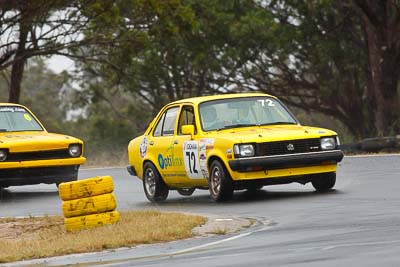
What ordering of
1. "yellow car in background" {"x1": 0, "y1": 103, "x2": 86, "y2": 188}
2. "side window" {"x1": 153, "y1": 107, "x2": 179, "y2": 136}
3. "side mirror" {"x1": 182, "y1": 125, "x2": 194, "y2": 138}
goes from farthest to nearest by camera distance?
"yellow car in background" {"x1": 0, "y1": 103, "x2": 86, "y2": 188} → "side window" {"x1": 153, "y1": 107, "x2": 179, "y2": 136} → "side mirror" {"x1": 182, "y1": 125, "x2": 194, "y2": 138}

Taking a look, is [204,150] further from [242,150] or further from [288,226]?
[288,226]

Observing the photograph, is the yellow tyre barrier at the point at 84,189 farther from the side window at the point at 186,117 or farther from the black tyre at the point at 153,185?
the black tyre at the point at 153,185

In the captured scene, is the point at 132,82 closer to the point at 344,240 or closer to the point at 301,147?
the point at 301,147

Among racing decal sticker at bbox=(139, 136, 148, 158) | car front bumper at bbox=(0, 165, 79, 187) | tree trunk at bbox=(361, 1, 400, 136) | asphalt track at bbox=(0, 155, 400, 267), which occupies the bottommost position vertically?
asphalt track at bbox=(0, 155, 400, 267)

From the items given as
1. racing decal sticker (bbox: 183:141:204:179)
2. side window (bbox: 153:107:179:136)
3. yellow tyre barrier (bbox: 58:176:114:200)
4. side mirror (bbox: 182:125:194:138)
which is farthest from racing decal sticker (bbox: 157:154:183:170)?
yellow tyre barrier (bbox: 58:176:114:200)

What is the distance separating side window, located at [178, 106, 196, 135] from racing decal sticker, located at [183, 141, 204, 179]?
471mm

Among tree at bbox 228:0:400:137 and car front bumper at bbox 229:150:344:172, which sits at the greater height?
tree at bbox 228:0:400:137

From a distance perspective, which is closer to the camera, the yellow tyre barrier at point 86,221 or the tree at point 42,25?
the yellow tyre barrier at point 86,221

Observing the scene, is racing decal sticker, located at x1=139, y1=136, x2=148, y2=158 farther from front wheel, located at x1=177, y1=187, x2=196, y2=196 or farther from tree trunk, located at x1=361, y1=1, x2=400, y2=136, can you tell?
tree trunk, located at x1=361, y1=1, x2=400, y2=136

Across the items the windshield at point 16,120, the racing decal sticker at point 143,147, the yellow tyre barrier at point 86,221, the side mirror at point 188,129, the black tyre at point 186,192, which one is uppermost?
the windshield at point 16,120

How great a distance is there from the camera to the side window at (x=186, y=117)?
17938mm

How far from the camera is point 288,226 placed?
13.2 m

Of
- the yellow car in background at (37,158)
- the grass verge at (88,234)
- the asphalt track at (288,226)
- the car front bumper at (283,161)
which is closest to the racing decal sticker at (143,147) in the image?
the asphalt track at (288,226)

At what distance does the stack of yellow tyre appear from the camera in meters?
14.2
